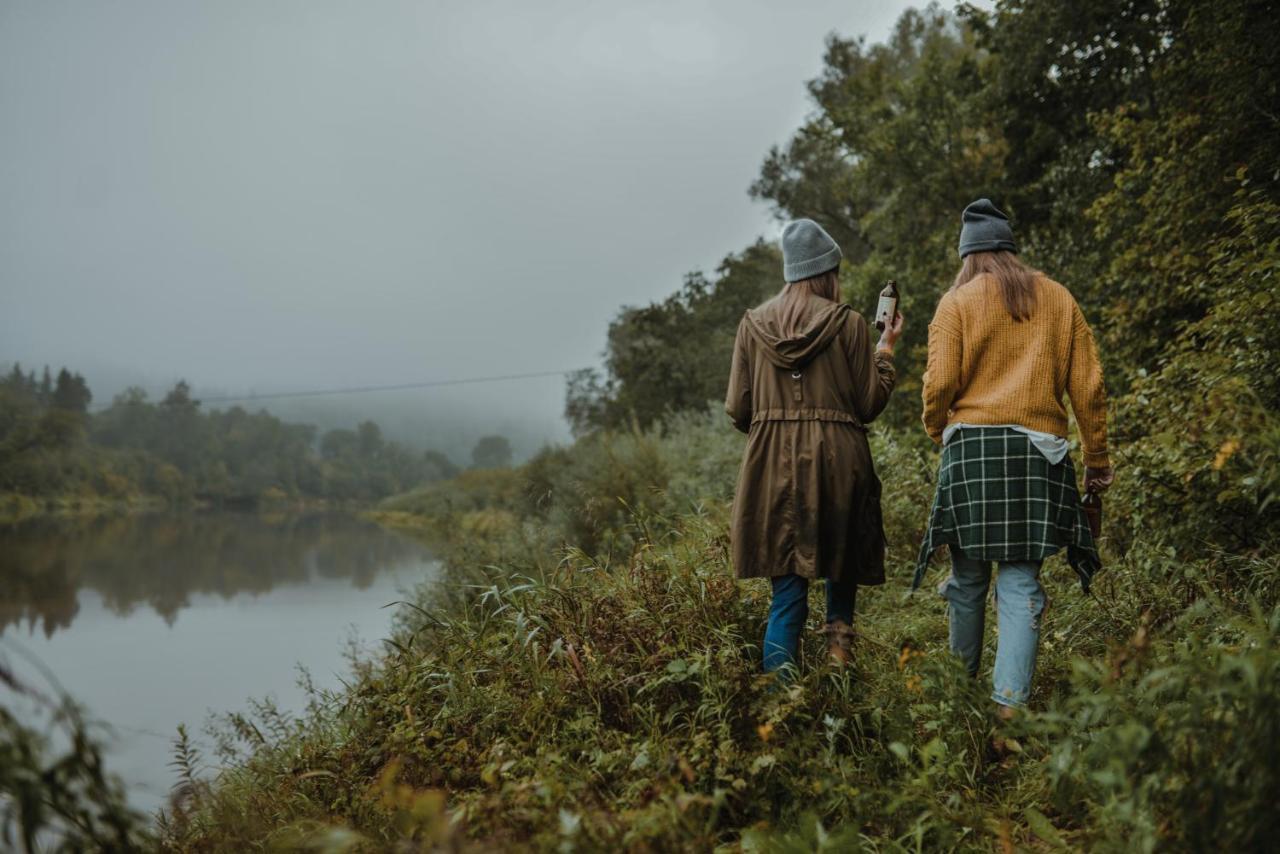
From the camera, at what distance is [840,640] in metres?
2.95

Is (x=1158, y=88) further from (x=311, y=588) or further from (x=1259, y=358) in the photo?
(x=311, y=588)

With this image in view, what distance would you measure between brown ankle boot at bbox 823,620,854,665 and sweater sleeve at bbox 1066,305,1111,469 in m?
1.01

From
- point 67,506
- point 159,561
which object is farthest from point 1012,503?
point 67,506

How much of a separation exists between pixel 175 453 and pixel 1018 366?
4952 centimetres

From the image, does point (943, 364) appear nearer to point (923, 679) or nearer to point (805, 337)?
point (805, 337)

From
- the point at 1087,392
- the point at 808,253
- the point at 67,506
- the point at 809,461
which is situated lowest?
the point at 67,506

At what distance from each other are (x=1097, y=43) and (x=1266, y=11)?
16.0 ft

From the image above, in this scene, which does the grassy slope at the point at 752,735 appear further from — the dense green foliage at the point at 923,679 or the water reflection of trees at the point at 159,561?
the water reflection of trees at the point at 159,561

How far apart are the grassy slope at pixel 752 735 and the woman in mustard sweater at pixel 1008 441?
0.27 metres

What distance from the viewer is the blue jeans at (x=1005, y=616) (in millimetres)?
2629

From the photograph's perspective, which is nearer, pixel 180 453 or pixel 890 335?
pixel 890 335

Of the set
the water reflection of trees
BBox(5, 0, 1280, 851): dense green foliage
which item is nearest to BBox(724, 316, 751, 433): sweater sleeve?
BBox(5, 0, 1280, 851): dense green foliage

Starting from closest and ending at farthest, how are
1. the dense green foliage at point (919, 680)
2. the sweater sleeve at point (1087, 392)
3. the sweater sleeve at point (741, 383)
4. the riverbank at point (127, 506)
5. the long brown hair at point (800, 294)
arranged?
the dense green foliage at point (919, 680)
the sweater sleeve at point (1087, 392)
the long brown hair at point (800, 294)
the sweater sleeve at point (741, 383)
the riverbank at point (127, 506)

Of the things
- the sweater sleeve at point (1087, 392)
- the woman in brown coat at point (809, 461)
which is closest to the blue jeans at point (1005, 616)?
the woman in brown coat at point (809, 461)
